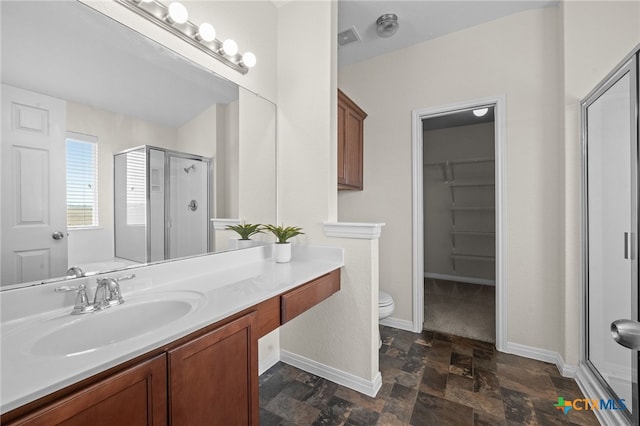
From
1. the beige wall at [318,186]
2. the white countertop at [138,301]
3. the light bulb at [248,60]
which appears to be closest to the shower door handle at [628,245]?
the beige wall at [318,186]

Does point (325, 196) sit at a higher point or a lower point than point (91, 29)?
lower

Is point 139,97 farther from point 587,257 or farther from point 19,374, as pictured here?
point 587,257

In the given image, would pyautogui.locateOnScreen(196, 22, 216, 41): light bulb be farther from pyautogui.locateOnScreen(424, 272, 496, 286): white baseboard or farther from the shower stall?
pyautogui.locateOnScreen(424, 272, 496, 286): white baseboard

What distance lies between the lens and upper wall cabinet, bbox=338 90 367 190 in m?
2.29

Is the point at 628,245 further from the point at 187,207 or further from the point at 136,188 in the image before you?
the point at 136,188

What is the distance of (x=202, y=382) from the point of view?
0.86m

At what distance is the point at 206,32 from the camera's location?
144cm

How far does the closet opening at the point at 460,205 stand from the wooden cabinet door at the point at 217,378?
10.5ft

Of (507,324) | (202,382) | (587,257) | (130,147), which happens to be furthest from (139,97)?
(507,324)

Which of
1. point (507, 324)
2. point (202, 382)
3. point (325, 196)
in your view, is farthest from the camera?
point (507, 324)

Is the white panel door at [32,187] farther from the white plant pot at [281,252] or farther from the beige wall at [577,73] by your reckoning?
the beige wall at [577,73]

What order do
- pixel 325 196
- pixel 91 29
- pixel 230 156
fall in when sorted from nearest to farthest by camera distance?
pixel 91 29
pixel 230 156
pixel 325 196

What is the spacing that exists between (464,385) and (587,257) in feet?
3.77

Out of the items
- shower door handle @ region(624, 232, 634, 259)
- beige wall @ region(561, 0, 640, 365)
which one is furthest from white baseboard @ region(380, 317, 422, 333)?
shower door handle @ region(624, 232, 634, 259)
